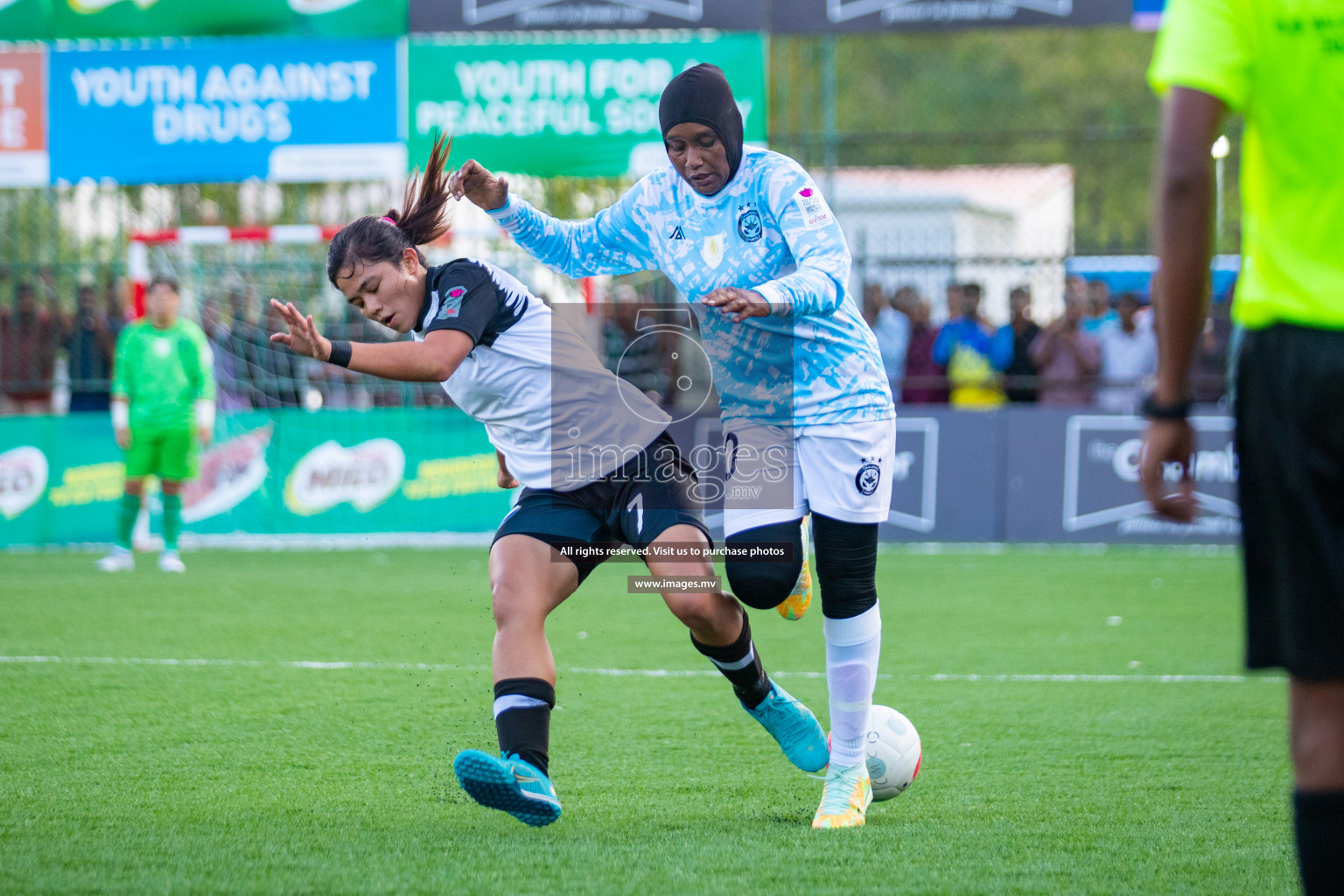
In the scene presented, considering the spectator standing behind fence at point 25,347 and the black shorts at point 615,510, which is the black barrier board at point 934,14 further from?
the black shorts at point 615,510

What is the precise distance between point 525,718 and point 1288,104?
2.44 meters

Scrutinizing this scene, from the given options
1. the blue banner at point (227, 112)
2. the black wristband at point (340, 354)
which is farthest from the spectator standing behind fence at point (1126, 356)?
the black wristband at point (340, 354)

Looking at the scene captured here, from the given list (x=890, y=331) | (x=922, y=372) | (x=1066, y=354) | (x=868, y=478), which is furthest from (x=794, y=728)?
(x=890, y=331)

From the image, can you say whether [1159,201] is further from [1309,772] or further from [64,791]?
[64,791]

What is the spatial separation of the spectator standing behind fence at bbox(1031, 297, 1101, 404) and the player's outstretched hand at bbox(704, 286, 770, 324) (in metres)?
9.96

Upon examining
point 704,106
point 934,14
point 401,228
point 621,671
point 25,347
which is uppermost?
point 934,14

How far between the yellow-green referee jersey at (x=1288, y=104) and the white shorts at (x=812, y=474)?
175cm

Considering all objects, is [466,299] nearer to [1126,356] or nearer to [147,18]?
[1126,356]

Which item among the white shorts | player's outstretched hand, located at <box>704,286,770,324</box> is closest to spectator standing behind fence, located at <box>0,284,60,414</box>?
the white shorts

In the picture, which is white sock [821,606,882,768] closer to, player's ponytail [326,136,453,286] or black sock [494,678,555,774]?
black sock [494,678,555,774]

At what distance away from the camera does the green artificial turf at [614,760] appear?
11.2ft

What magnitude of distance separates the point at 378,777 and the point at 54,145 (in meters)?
10.4

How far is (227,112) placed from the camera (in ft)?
41.7

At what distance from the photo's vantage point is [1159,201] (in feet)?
7.29
